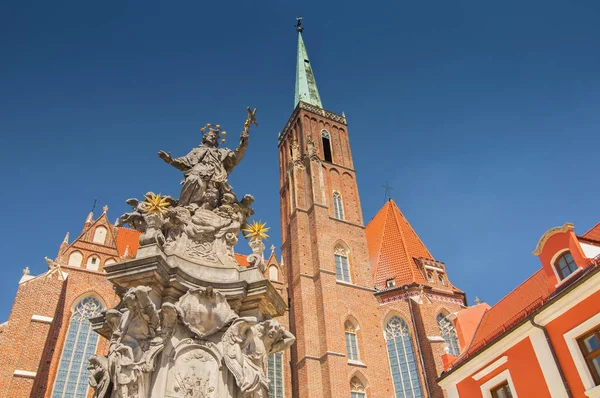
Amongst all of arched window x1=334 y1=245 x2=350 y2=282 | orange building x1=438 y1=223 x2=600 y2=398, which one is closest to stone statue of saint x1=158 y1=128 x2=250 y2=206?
orange building x1=438 y1=223 x2=600 y2=398

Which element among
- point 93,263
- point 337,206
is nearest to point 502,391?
point 337,206

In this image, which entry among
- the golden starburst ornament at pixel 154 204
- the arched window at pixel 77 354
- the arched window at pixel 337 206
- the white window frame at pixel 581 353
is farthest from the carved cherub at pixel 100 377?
the arched window at pixel 337 206

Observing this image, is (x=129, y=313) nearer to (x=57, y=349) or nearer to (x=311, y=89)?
(x=57, y=349)

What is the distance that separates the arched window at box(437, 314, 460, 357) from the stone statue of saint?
17900 millimetres

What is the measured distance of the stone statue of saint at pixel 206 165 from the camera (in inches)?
285

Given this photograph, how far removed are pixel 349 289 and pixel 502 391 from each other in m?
10.9

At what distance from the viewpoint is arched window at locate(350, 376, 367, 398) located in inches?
816

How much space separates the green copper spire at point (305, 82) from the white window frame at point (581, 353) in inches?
1017

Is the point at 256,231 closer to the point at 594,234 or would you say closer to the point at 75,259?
the point at 594,234

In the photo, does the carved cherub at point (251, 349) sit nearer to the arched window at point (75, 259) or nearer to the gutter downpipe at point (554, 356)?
the gutter downpipe at point (554, 356)

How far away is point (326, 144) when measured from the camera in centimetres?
3241

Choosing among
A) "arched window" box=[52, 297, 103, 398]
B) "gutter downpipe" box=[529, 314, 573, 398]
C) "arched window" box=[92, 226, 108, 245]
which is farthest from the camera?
"arched window" box=[92, 226, 108, 245]

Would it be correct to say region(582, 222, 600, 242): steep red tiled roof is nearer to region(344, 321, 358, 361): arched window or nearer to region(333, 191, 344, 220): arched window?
region(344, 321, 358, 361): arched window

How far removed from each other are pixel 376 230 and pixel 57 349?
745 inches
